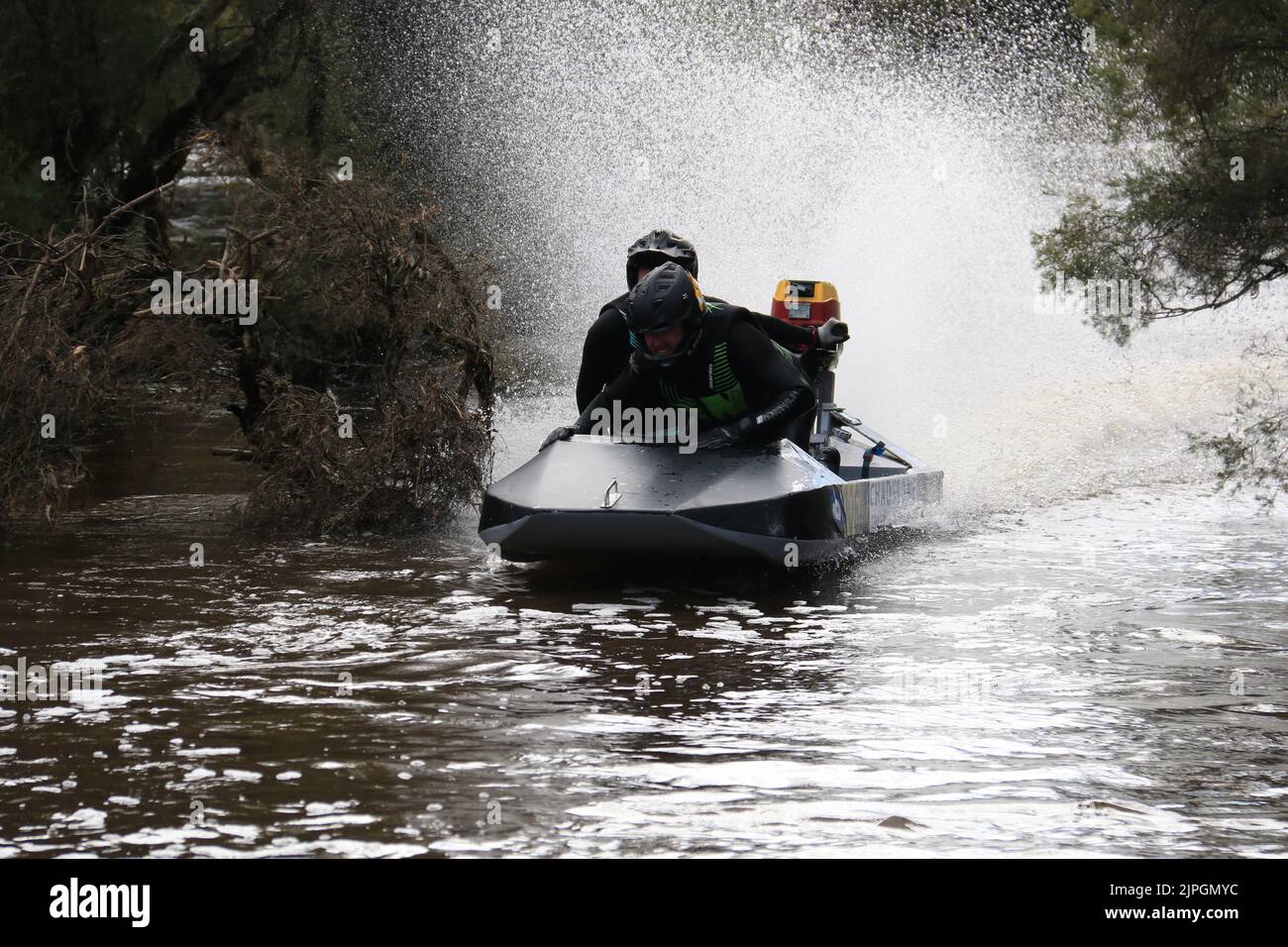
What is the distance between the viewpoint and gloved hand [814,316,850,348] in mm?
11891

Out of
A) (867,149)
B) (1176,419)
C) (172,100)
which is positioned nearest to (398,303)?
(172,100)

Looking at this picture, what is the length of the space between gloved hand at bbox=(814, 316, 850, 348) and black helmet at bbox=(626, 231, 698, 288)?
1.06 meters

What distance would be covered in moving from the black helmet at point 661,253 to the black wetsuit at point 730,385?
53 centimetres

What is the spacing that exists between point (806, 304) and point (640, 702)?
5583 millimetres

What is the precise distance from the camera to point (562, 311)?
2598 cm

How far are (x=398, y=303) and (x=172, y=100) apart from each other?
8110 millimetres

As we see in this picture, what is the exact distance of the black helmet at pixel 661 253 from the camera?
11266 mm

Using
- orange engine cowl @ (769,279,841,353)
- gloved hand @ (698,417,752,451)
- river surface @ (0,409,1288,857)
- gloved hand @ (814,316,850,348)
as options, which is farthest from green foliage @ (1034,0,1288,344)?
gloved hand @ (698,417,752,451)

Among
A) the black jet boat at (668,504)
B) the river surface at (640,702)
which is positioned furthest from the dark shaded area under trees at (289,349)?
the black jet boat at (668,504)

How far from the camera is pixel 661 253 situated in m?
11.2

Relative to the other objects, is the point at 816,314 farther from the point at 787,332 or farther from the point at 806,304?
the point at 787,332

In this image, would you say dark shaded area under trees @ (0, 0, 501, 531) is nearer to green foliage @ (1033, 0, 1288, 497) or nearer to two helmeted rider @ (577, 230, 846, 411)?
two helmeted rider @ (577, 230, 846, 411)

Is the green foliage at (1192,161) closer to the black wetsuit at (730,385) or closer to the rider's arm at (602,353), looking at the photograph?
the black wetsuit at (730,385)

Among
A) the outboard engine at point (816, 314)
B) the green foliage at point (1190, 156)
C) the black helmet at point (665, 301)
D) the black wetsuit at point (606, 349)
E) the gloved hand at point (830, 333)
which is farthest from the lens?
the green foliage at point (1190, 156)
